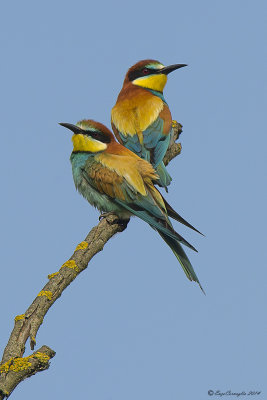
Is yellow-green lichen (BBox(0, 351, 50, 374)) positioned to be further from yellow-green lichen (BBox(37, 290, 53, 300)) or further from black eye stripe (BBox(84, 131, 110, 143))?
black eye stripe (BBox(84, 131, 110, 143))

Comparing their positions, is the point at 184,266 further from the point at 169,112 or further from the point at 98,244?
the point at 169,112

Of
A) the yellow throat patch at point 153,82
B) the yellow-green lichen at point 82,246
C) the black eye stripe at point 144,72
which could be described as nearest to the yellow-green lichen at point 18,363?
the yellow-green lichen at point 82,246

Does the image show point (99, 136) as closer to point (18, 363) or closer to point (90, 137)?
point (90, 137)

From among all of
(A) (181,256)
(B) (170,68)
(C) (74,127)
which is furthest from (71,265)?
(B) (170,68)

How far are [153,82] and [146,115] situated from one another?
0.72 metres

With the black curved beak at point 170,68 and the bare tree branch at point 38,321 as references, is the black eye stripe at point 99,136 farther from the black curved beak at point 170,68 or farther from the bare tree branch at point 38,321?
the black curved beak at point 170,68

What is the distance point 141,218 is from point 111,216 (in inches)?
11.6

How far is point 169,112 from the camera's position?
6.16 metres

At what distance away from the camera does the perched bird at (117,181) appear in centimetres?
491

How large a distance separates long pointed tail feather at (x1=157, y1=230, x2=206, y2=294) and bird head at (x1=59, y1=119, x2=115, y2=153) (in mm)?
822

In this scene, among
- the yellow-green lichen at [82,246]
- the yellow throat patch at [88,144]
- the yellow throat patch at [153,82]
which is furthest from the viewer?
the yellow throat patch at [153,82]

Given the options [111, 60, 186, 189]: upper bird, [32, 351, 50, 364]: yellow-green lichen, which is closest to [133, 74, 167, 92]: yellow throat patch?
[111, 60, 186, 189]: upper bird

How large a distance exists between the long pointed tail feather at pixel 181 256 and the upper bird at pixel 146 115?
1.72 ft

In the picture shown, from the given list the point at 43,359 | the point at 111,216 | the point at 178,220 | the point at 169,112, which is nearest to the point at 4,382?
the point at 43,359
